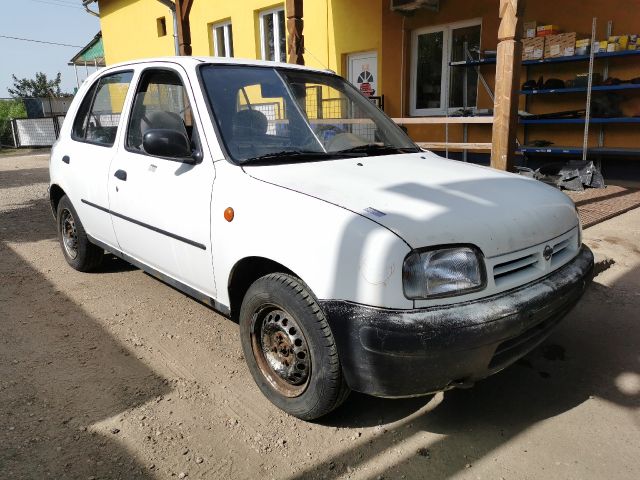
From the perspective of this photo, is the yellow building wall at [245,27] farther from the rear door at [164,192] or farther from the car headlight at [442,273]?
the car headlight at [442,273]

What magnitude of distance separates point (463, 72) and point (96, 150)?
7710 mm

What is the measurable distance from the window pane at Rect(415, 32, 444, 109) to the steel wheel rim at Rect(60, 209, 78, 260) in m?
7.69

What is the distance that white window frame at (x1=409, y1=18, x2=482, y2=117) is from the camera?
31.5 feet

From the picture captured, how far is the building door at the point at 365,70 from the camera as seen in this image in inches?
433

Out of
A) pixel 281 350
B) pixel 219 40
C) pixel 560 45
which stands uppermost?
pixel 219 40

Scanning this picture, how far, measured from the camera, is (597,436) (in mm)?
2396

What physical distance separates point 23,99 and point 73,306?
2559 centimetres

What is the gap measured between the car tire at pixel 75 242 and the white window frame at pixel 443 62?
7462 millimetres

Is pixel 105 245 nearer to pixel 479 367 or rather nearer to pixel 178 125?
pixel 178 125

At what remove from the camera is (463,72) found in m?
9.65

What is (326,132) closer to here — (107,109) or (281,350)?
(281,350)

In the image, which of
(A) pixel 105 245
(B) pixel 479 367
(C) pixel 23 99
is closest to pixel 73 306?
(A) pixel 105 245

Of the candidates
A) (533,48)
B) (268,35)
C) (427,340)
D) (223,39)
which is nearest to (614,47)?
(533,48)

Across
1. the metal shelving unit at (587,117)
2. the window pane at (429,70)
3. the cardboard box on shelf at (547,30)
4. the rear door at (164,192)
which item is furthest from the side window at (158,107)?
the window pane at (429,70)
